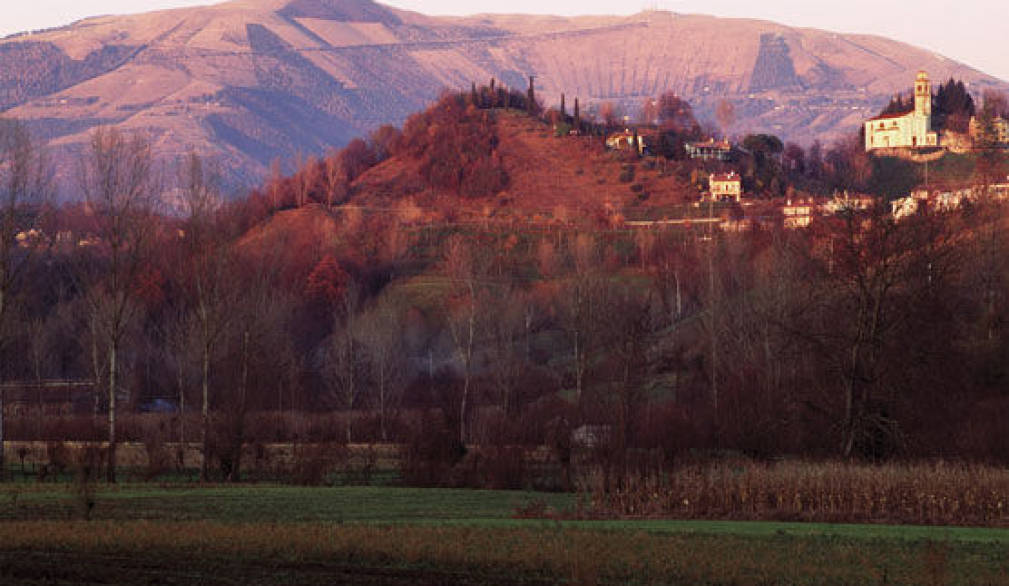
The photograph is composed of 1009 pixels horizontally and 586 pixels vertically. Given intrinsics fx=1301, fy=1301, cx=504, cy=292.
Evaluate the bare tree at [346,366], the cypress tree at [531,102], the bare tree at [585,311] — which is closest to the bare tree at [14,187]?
the bare tree at [346,366]

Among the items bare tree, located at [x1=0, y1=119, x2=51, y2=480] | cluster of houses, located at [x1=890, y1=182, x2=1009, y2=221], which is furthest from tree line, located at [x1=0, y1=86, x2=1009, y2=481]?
cluster of houses, located at [x1=890, y1=182, x2=1009, y2=221]

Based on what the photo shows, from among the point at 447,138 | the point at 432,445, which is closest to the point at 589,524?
the point at 432,445

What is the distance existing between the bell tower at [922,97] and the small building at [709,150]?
2653 cm

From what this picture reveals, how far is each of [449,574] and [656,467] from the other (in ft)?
61.9

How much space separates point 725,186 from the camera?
5837 inches

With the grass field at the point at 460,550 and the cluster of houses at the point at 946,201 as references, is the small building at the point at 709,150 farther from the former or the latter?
the grass field at the point at 460,550

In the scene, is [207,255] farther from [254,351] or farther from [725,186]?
[725,186]

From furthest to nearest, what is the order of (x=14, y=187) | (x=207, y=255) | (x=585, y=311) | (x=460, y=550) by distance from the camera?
(x=585, y=311)
(x=207, y=255)
(x=14, y=187)
(x=460, y=550)

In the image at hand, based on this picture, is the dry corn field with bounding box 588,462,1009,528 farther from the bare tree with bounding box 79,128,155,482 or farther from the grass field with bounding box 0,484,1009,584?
the bare tree with bounding box 79,128,155,482

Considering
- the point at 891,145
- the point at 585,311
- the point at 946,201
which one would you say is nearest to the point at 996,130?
the point at 891,145

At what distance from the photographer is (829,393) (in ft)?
163

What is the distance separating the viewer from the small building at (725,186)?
14475 cm

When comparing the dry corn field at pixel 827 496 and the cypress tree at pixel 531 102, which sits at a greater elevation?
the cypress tree at pixel 531 102

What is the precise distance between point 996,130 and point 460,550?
155 metres
